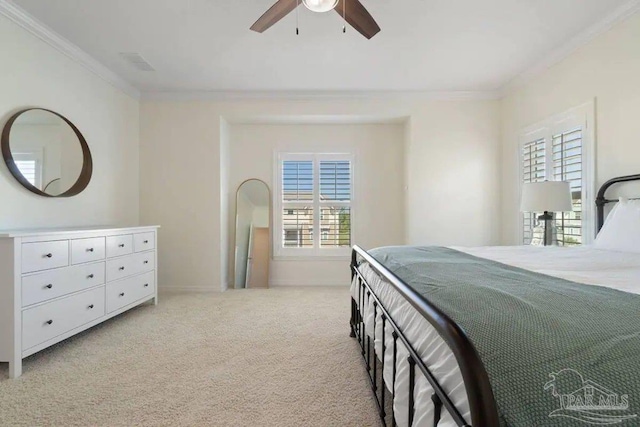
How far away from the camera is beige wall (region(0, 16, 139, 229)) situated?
2576 millimetres

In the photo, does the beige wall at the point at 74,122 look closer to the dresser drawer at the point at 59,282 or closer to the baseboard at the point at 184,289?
the dresser drawer at the point at 59,282

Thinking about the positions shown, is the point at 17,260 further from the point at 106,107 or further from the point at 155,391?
the point at 106,107

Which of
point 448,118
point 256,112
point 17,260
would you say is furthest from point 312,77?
point 17,260

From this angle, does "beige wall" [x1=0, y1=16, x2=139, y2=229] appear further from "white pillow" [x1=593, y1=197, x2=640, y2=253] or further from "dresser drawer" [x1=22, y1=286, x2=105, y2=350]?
"white pillow" [x1=593, y1=197, x2=640, y2=253]

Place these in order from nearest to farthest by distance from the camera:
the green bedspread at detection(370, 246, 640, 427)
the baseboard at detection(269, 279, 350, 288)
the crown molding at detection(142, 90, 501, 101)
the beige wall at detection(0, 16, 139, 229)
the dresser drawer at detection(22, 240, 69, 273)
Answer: the green bedspread at detection(370, 246, 640, 427) → the dresser drawer at detection(22, 240, 69, 273) → the beige wall at detection(0, 16, 139, 229) → the crown molding at detection(142, 90, 501, 101) → the baseboard at detection(269, 279, 350, 288)

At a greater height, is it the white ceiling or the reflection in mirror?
the white ceiling

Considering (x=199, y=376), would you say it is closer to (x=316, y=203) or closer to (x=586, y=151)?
(x=316, y=203)

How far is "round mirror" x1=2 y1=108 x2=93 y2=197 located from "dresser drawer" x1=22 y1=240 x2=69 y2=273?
0.71 metres

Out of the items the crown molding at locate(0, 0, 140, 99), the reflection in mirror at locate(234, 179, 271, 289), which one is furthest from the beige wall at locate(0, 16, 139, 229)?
the reflection in mirror at locate(234, 179, 271, 289)

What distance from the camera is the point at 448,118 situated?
4.27 metres

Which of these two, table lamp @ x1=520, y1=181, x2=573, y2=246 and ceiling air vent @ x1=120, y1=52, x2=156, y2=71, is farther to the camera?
ceiling air vent @ x1=120, y1=52, x2=156, y2=71

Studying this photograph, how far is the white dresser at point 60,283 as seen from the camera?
208 centimetres

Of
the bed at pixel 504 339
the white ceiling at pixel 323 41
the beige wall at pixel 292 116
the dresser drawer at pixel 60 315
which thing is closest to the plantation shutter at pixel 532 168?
the beige wall at pixel 292 116

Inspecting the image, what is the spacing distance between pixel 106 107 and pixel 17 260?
7.31 feet
